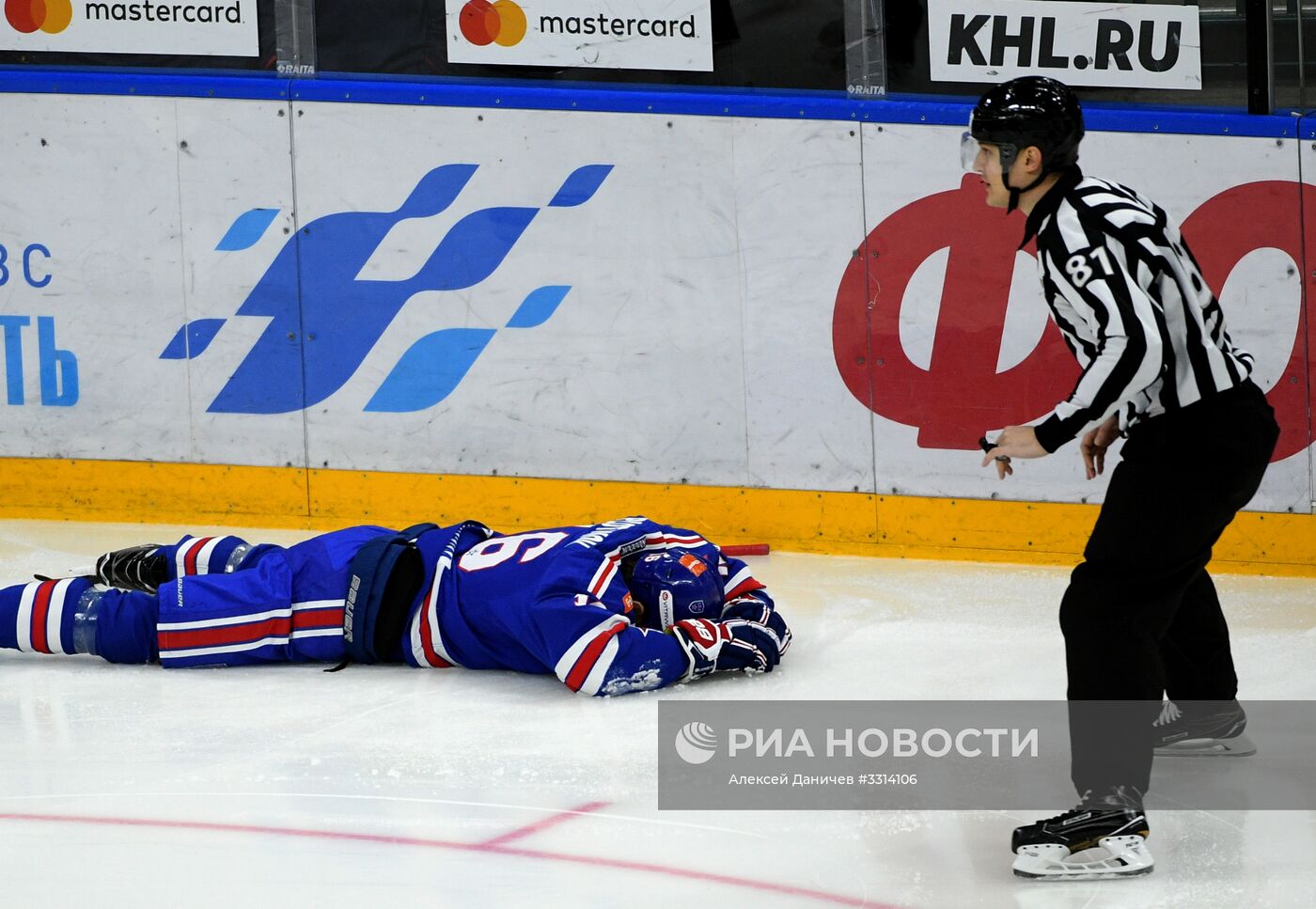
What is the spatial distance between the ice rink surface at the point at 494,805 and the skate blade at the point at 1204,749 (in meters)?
0.33

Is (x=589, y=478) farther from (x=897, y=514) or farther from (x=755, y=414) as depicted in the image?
(x=897, y=514)

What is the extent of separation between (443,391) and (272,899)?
317 cm

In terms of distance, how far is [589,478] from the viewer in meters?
5.65

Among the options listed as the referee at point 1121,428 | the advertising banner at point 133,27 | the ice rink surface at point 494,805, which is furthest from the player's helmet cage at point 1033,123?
the advertising banner at point 133,27

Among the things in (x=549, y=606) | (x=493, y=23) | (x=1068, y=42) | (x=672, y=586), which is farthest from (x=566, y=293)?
(x=549, y=606)

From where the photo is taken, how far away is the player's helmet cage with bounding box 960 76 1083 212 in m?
2.86

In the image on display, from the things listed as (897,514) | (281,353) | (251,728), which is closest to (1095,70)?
(897,514)

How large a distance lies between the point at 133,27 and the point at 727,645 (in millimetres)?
3273

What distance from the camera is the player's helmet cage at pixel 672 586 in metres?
3.81

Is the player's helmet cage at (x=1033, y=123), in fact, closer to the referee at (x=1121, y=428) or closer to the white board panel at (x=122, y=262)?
the referee at (x=1121, y=428)

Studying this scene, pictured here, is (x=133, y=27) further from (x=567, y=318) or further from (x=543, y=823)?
(x=543, y=823)

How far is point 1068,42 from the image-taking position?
202 inches

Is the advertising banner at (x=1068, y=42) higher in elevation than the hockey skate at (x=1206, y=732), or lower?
higher

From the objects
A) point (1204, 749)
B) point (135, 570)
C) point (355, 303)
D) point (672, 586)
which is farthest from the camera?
point (355, 303)
